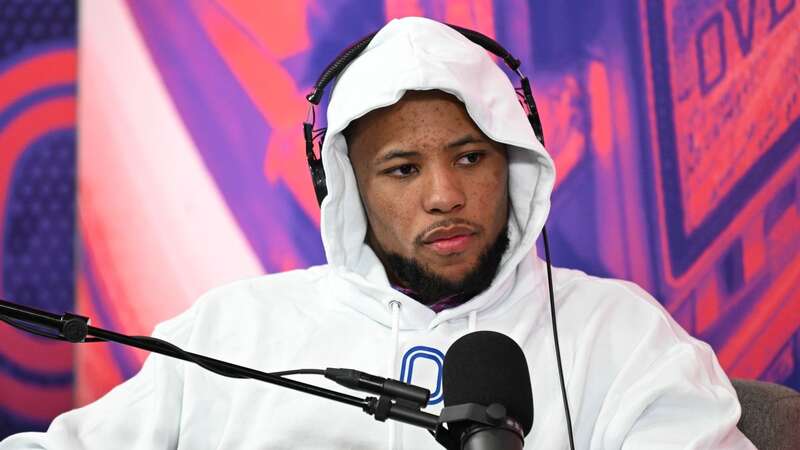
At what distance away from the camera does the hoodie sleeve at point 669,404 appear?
148 centimetres

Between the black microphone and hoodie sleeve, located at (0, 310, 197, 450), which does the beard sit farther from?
the black microphone

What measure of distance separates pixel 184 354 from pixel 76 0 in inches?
Result: 63.6

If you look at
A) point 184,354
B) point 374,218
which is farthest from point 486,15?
point 184,354

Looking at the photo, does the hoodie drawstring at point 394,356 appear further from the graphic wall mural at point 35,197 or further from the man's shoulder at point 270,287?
the graphic wall mural at point 35,197

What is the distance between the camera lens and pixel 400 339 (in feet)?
5.64

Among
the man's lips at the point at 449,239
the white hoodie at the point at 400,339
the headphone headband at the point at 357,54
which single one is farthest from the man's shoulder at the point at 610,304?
the headphone headband at the point at 357,54

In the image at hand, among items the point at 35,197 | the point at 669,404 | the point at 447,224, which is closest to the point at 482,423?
the point at 669,404

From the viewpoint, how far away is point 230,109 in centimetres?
228

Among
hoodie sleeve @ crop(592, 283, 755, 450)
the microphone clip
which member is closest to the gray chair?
hoodie sleeve @ crop(592, 283, 755, 450)

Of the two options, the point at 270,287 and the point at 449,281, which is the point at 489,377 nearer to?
the point at 449,281

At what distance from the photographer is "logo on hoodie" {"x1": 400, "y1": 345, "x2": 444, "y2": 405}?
165 cm

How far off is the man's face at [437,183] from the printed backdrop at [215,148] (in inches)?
16.8

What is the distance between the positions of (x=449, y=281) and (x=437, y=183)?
0.18 meters

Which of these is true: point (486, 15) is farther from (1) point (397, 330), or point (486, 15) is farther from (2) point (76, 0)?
(2) point (76, 0)
